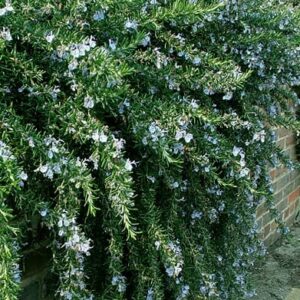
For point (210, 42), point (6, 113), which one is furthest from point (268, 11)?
point (6, 113)

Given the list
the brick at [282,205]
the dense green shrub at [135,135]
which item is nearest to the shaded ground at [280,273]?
the brick at [282,205]

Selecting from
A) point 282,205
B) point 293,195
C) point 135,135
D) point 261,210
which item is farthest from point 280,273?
point 135,135

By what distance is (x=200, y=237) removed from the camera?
6.94 ft

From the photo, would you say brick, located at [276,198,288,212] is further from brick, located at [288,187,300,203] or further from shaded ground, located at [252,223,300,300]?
shaded ground, located at [252,223,300,300]

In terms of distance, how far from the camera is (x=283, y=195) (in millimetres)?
4332

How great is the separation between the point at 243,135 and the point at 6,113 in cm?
106

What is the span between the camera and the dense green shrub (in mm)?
1454

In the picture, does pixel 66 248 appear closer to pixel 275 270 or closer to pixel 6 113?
pixel 6 113

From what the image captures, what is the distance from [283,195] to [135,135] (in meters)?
2.89

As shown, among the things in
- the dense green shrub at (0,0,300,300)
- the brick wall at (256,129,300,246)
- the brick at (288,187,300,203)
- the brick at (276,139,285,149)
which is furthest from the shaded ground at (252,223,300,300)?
the dense green shrub at (0,0,300,300)

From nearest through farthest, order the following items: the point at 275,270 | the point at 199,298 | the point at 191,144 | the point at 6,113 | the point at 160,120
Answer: the point at 6,113, the point at 160,120, the point at 191,144, the point at 199,298, the point at 275,270

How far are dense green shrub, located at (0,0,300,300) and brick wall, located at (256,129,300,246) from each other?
1.56m

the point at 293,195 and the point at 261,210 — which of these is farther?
the point at 293,195

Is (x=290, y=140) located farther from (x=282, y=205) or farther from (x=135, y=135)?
(x=135, y=135)
